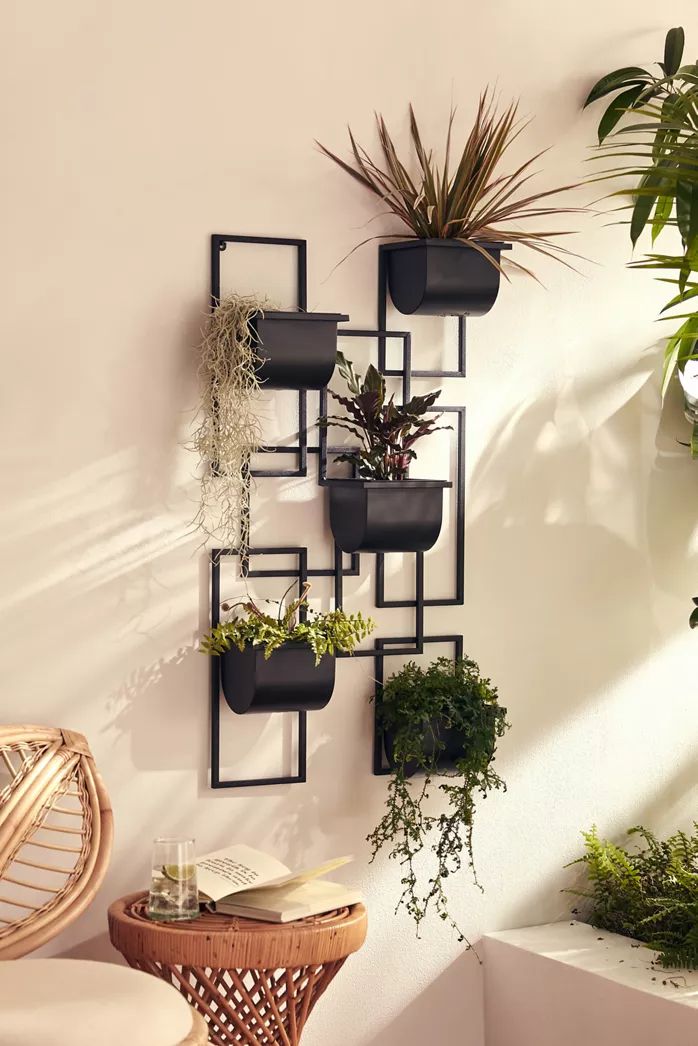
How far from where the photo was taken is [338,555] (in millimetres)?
2842

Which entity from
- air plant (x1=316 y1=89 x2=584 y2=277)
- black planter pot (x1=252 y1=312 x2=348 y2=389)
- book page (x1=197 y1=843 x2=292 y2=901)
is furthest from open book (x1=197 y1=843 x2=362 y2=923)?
air plant (x1=316 y1=89 x2=584 y2=277)

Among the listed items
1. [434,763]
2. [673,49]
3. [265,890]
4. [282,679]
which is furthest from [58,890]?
[673,49]

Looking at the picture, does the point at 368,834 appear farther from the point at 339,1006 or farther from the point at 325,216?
the point at 325,216

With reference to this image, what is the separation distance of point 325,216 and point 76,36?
635 millimetres

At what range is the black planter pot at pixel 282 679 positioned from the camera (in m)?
2.56

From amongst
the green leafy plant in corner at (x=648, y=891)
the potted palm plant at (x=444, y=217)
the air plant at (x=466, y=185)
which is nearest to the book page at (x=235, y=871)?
the green leafy plant in corner at (x=648, y=891)

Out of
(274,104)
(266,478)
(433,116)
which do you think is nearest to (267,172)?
(274,104)

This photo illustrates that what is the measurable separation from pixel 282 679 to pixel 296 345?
0.68 meters

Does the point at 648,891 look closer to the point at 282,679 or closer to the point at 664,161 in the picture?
the point at 282,679

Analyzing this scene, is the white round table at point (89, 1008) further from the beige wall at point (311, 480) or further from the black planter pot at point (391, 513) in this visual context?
the black planter pot at point (391, 513)

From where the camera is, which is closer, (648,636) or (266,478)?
(266,478)

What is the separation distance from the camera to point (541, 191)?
3.06 m

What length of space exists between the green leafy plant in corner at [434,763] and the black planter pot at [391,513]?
33 centimetres

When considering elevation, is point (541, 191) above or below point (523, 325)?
above
